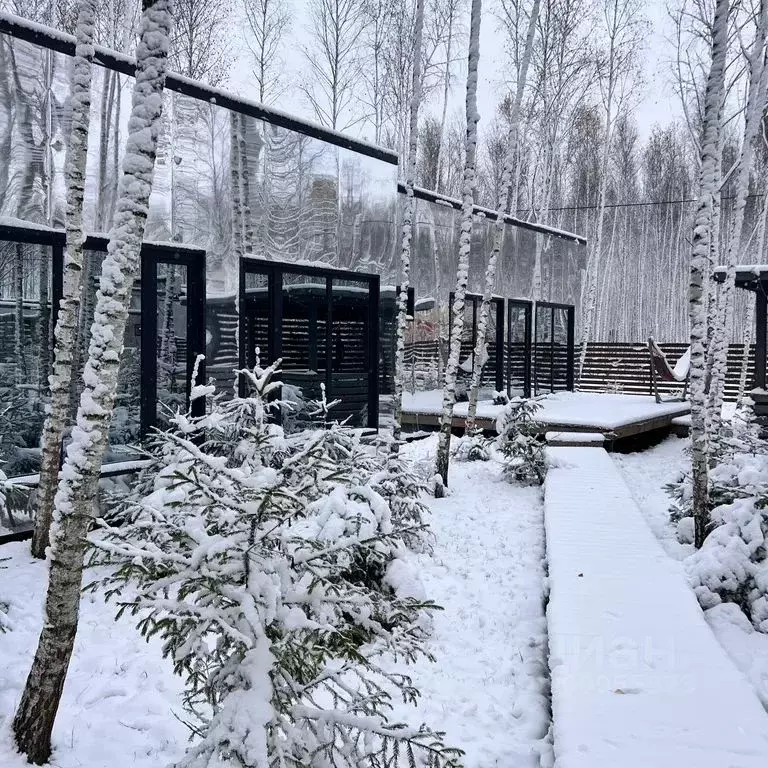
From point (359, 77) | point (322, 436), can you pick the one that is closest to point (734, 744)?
point (322, 436)

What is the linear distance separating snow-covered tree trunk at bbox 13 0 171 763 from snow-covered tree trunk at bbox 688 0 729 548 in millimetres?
4022

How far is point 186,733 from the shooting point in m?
2.71

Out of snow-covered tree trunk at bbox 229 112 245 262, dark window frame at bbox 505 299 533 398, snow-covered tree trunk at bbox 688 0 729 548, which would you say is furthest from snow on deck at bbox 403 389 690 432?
snow-covered tree trunk at bbox 229 112 245 262

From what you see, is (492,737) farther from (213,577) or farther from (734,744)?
(213,577)

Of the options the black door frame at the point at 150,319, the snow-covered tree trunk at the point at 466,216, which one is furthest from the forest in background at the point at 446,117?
the snow-covered tree trunk at the point at 466,216

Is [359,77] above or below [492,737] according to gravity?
above

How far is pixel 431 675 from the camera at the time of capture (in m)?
3.44

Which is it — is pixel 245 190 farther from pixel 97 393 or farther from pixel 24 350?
pixel 97 393

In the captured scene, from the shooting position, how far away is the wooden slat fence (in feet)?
62.9

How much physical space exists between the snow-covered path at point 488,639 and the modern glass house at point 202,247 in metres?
2.17

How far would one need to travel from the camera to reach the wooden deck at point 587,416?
33.9 ft

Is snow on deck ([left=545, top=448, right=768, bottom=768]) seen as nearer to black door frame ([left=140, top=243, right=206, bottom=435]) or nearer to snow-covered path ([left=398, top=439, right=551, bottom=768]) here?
snow-covered path ([left=398, top=439, right=551, bottom=768])

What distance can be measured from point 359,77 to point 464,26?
366 cm

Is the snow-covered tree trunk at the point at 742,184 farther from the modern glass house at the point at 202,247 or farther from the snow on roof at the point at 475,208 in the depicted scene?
the modern glass house at the point at 202,247
